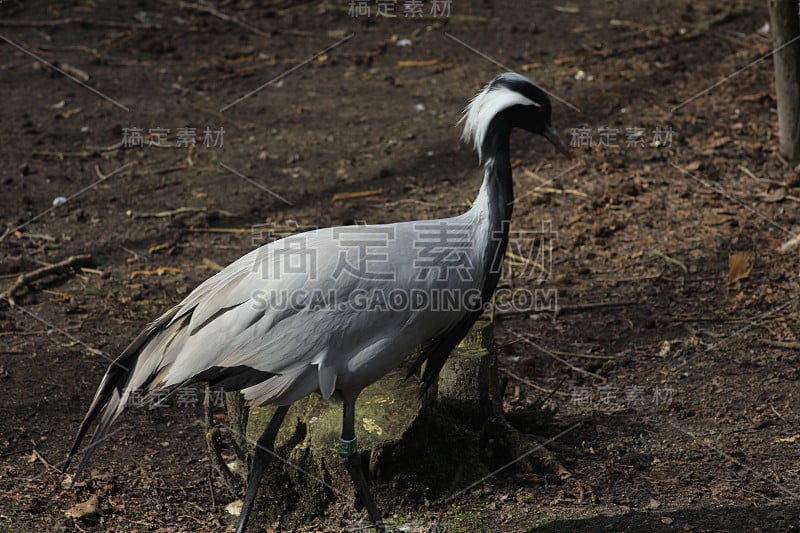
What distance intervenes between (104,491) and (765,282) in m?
4.18

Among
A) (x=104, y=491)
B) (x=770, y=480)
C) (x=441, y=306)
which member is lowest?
(x=104, y=491)

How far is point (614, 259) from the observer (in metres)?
6.54

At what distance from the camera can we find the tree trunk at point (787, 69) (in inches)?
273

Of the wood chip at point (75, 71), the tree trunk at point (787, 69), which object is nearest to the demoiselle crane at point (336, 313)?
the tree trunk at point (787, 69)

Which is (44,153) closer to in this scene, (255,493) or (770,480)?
(255,493)

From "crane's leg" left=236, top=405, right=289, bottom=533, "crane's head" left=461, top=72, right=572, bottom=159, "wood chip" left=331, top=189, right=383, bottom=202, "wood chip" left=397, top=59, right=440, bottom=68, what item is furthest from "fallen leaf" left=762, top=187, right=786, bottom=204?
"crane's leg" left=236, top=405, right=289, bottom=533

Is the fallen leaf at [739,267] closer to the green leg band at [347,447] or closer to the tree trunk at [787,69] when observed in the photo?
the tree trunk at [787,69]

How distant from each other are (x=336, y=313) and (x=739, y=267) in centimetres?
343

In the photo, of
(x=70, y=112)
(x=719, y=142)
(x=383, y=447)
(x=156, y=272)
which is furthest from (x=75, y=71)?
(x=383, y=447)

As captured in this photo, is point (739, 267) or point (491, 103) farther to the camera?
point (739, 267)

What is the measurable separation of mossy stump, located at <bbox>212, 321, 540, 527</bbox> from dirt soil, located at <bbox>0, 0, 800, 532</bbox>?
3.8 inches

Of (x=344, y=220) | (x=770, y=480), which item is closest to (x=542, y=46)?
(x=344, y=220)

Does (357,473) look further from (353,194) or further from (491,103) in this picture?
(353,194)

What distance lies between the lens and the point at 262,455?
4008 mm
